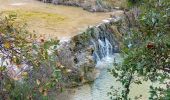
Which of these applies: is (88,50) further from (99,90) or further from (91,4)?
(91,4)

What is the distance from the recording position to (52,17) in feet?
57.1

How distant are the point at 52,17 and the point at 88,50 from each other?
165 inches

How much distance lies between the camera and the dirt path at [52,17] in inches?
594

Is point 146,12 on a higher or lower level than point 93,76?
higher

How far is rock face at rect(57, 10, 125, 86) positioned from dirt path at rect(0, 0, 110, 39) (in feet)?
1.36

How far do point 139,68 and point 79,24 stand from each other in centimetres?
1174

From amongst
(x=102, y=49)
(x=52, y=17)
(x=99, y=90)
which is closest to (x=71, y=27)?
(x=102, y=49)

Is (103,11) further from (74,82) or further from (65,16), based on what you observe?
(74,82)

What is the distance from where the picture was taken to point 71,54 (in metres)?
12.7

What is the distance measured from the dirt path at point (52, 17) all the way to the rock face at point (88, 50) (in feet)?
1.36

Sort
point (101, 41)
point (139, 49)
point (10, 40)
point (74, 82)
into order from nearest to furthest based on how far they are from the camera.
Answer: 1. point (10, 40)
2. point (139, 49)
3. point (74, 82)
4. point (101, 41)

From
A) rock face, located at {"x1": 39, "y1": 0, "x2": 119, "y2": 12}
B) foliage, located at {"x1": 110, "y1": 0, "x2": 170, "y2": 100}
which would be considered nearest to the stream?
rock face, located at {"x1": 39, "y1": 0, "x2": 119, "y2": 12}

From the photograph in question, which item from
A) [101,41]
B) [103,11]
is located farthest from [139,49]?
[103,11]

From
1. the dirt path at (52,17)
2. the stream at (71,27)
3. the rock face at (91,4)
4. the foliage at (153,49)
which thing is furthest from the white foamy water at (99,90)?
the rock face at (91,4)
